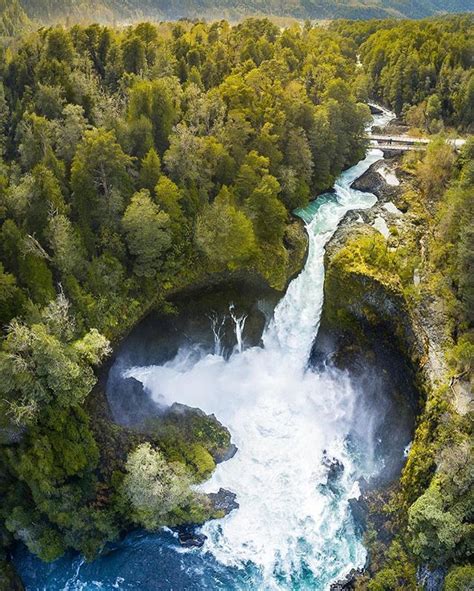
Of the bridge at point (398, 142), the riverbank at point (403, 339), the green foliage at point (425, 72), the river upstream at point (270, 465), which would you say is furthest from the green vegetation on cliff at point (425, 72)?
the river upstream at point (270, 465)

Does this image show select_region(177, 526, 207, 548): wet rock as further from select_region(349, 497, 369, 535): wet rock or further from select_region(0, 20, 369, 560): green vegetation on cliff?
select_region(349, 497, 369, 535): wet rock

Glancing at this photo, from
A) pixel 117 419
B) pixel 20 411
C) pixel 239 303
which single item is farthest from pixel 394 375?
pixel 20 411

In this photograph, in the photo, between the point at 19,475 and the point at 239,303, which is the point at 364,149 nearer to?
the point at 239,303

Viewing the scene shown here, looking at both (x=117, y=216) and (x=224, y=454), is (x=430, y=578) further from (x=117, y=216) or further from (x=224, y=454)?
(x=117, y=216)

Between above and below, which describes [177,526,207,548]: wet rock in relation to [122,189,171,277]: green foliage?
below

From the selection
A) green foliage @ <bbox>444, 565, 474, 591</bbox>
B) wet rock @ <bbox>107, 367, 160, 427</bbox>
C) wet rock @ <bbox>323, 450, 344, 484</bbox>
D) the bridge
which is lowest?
wet rock @ <bbox>323, 450, 344, 484</bbox>

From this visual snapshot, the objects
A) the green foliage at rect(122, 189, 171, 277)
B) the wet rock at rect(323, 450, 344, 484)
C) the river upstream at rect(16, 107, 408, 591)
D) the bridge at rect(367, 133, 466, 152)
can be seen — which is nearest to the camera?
the river upstream at rect(16, 107, 408, 591)

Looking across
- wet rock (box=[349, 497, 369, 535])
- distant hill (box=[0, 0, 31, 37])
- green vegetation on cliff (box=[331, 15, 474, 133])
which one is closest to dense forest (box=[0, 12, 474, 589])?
wet rock (box=[349, 497, 369, 535])

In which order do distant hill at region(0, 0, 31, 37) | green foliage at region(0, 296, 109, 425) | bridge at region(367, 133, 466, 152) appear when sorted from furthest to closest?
distant hill at region(0, 0, 31, 37) < bridge at region(367, 133, 466, 152) < green foliage at region(0, 296, 109, 425)
